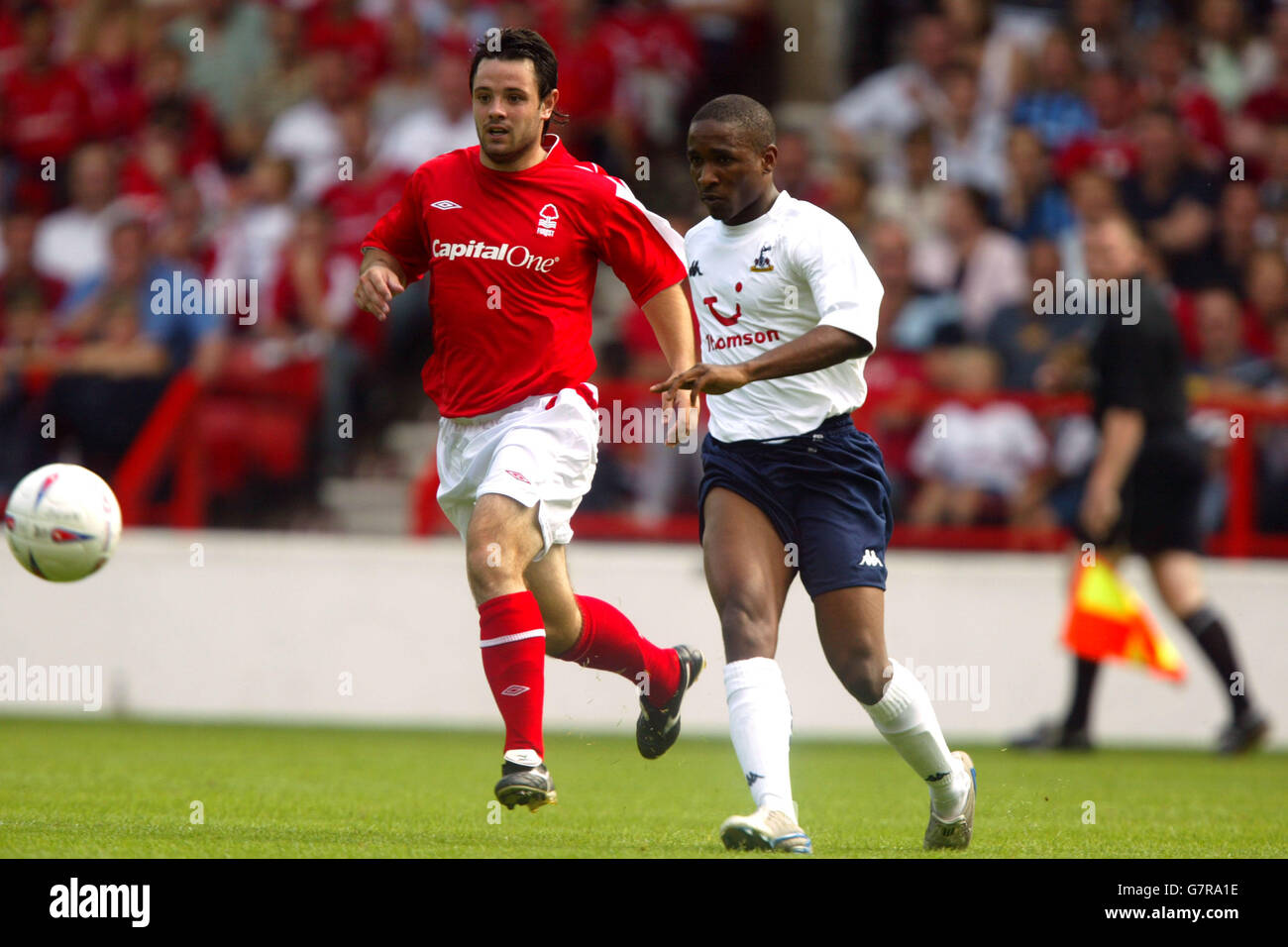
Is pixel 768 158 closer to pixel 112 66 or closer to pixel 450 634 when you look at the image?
pixel 450 634

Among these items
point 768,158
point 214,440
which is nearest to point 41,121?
point 214,440

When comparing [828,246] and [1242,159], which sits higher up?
[1242,159]

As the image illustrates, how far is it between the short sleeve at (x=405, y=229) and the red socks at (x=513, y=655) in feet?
4.42

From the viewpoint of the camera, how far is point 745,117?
5.52m

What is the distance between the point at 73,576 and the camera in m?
6.49

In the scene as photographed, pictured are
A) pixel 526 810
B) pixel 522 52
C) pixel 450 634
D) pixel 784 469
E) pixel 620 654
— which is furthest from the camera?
pixel 450 634

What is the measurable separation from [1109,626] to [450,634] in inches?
156

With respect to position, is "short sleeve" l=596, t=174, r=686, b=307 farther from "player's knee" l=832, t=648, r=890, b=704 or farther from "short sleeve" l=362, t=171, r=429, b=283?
"player's knee" l=832, t=648, r=890, b=704

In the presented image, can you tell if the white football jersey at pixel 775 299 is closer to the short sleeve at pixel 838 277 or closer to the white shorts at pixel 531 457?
the short sleeve at pixel 838 277

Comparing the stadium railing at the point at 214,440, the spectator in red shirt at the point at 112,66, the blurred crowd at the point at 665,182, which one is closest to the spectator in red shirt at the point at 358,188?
the blurred crowd at the point at 665,182

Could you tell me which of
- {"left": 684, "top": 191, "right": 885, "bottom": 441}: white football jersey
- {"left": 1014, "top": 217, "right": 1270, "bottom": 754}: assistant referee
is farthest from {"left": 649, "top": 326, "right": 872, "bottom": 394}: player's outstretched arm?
{"left": 1014, "top": 217, "right": 1270, "bottom": 754}: assistant referee

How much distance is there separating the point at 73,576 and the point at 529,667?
1.89 metres
